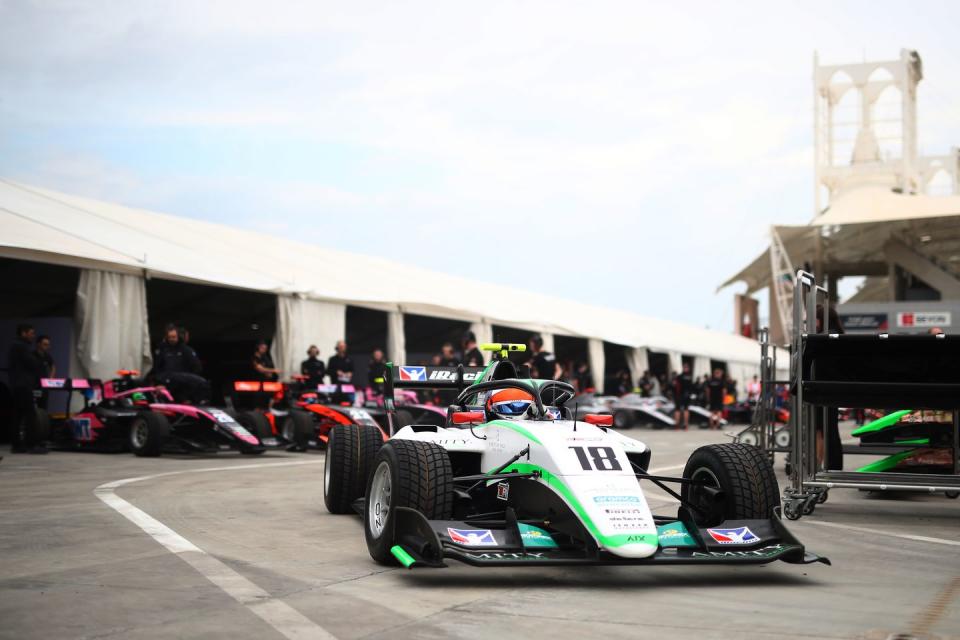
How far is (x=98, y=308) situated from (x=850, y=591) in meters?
13.6

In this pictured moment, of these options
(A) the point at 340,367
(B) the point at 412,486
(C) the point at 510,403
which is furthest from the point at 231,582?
(A) the point at 340,367

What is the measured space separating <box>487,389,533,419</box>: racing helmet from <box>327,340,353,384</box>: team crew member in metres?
11.9

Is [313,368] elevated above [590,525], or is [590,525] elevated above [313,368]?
[313,368]

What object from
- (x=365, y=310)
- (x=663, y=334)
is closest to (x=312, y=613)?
(x=365, y=310)

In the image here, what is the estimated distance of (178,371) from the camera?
16.1 meters

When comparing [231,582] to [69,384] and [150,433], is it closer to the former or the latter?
[150,433]

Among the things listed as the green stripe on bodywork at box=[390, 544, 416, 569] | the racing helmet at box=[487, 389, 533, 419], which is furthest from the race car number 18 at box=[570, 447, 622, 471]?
the racing helmet at box=[487, 389, 533, 419]

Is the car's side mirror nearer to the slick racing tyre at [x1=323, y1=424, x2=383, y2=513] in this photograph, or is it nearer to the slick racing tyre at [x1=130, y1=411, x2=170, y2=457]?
the slick racing tyre at [x1=323, y1=424, x2=383, y2=513]

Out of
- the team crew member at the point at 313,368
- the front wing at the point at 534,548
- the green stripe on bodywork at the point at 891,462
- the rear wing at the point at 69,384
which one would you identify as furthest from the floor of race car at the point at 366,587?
the team crew member at the point at 313,368

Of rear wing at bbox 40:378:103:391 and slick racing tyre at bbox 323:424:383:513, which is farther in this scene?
rear wing at bbox 40:378:103:391

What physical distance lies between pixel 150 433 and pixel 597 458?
997cm

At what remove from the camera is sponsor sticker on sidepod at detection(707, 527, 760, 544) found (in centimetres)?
601

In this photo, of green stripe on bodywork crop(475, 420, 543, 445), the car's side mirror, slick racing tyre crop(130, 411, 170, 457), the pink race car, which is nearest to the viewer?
green stripe on bodywork crop(475, 420, 543, 445)

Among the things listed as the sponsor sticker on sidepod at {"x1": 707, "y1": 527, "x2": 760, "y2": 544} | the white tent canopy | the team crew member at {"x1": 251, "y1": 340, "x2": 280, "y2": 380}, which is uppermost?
the white tent canopy
